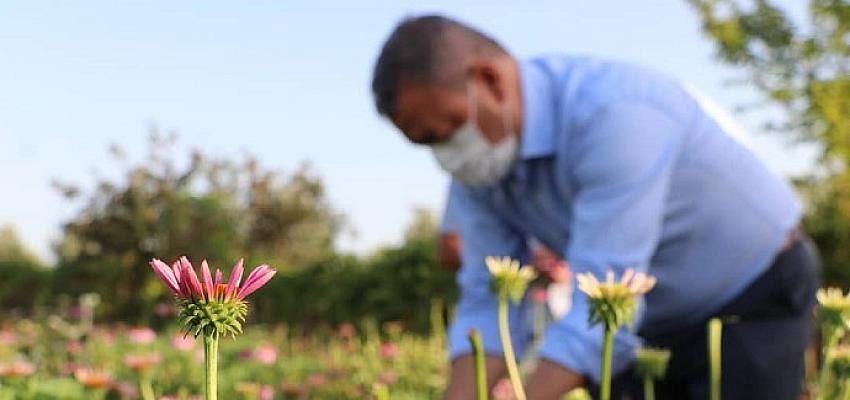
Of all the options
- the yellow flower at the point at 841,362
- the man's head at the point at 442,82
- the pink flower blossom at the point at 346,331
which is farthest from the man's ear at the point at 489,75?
the pink flower blossom at the point at 346,331

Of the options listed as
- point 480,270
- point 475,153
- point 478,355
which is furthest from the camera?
point 480,270

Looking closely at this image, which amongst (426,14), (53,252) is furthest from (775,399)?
(53,252)

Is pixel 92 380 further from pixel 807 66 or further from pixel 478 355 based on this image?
pixel 807 66

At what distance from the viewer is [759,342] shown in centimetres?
199

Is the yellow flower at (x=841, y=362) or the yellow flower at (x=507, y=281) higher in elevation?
the yellow flower at (x=507, y=281)

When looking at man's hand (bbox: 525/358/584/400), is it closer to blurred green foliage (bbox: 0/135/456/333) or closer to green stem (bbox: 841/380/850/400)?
green stem (bbox: 841/380/850/400)

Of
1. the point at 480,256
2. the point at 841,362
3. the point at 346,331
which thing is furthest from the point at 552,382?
the point at 346,331

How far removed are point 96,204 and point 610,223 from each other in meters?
11.3

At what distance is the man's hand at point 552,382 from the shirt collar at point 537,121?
577 millimetres

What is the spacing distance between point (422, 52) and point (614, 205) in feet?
1.51

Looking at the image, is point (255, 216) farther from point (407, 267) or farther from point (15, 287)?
point (407, 267)

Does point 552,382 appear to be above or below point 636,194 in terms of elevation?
below

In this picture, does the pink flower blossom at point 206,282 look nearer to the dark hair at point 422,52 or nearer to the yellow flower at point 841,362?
the yellow flower at point 841,362

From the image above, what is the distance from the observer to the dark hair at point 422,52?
6.07ft
